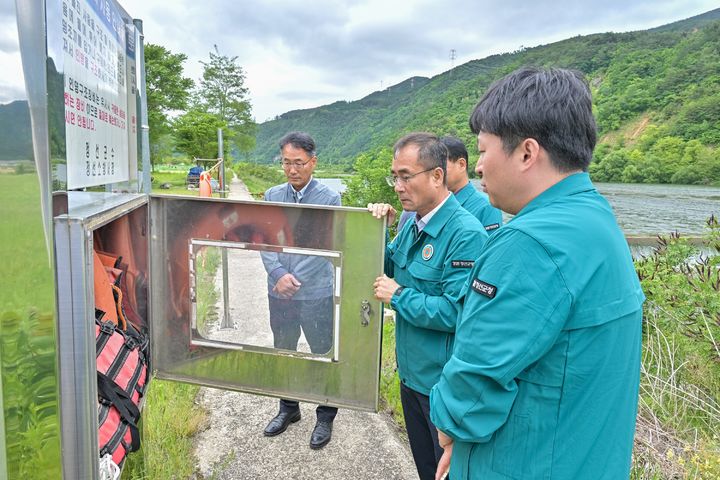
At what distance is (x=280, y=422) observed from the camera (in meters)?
3.13

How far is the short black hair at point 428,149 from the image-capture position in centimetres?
207

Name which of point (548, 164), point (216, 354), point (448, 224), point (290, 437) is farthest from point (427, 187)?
point (290, 437)

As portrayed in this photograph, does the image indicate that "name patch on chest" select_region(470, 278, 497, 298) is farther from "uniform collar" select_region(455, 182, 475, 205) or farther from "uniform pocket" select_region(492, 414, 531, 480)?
"uniform collar" select_region(455, 182, 475, 205)

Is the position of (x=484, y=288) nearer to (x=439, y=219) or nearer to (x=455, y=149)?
(x=439, y=219)

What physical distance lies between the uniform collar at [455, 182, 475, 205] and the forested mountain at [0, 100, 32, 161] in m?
2.83

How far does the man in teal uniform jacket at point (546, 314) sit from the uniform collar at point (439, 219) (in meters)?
0.83

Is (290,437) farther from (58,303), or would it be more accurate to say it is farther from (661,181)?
(661,181)

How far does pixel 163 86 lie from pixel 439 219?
30541 mm

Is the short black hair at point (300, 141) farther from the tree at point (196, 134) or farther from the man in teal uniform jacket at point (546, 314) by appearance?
the tree at point (196, 134)

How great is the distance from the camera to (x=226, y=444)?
9.70 feet

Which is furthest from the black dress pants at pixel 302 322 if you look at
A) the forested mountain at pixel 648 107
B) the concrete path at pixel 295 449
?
the forested mountain at pixel 648 107

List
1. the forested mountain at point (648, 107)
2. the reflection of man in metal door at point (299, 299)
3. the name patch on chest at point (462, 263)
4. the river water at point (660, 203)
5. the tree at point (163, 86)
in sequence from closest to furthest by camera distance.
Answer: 1. the name patch on chest at point (462, 263)
2. the reflection of man in metal door at point (299, 299)
3. the river water at point (660, 203)
4. the forested mountain at point (648, 107)
5. the tree at point (163, 86)

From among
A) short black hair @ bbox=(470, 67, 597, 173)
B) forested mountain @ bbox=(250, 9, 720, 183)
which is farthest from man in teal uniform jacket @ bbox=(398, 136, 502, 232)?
forested mountain @ bbox=(250, 9, 720, 183)

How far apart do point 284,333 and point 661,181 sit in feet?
93.1
